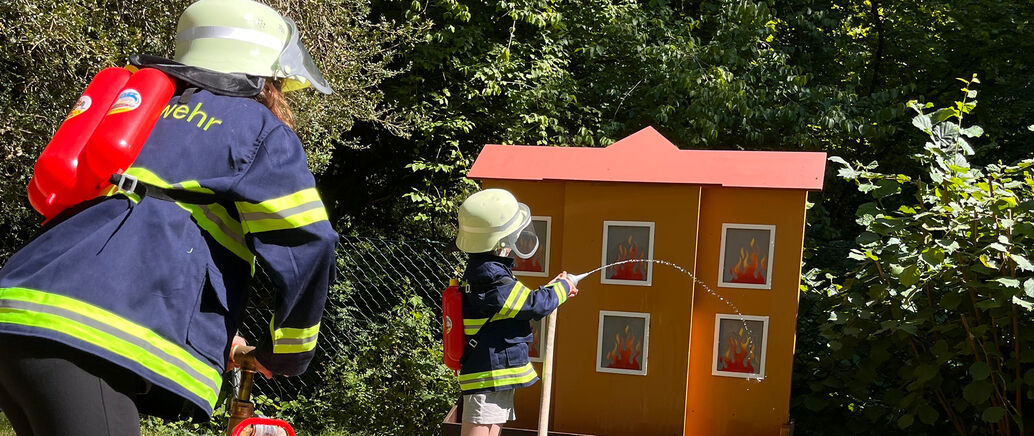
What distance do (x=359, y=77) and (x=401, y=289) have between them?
1.53m

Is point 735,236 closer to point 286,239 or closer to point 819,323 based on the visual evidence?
point 819,323

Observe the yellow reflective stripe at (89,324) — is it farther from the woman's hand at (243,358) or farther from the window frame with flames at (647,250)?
the window frame with flames at (647,250)

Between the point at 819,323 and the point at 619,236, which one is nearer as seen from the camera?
the point at 619,236

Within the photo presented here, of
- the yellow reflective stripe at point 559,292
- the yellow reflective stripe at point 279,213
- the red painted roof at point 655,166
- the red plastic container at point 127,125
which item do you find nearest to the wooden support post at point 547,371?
the yellow reflective stripe at point 559,292

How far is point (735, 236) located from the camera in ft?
14.4

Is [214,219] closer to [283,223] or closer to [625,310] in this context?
[283,223]

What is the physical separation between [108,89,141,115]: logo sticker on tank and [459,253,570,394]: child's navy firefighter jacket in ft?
6.98

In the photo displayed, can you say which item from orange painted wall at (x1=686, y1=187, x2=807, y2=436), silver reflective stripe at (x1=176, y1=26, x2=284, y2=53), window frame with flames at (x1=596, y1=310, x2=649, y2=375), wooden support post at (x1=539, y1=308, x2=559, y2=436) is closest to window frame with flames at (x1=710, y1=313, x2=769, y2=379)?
orange painted wall at (x1=686, y1=187, x2=807, y2=436)

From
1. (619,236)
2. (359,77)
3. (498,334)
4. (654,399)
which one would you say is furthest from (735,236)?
(359,77)

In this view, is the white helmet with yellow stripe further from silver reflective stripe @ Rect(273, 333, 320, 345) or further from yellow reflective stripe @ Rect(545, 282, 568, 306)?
yellow reflective stripe @ Rect(545, 282, 568, 306)

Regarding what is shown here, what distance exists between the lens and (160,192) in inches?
70.9

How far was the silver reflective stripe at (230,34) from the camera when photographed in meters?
2.03

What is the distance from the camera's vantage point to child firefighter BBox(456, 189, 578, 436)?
3.84m

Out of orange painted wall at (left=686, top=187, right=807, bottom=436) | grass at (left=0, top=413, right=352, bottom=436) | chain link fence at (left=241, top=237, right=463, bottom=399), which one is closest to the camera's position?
orange painted wall at (left=686, top=187, right=807, bottom=436)
